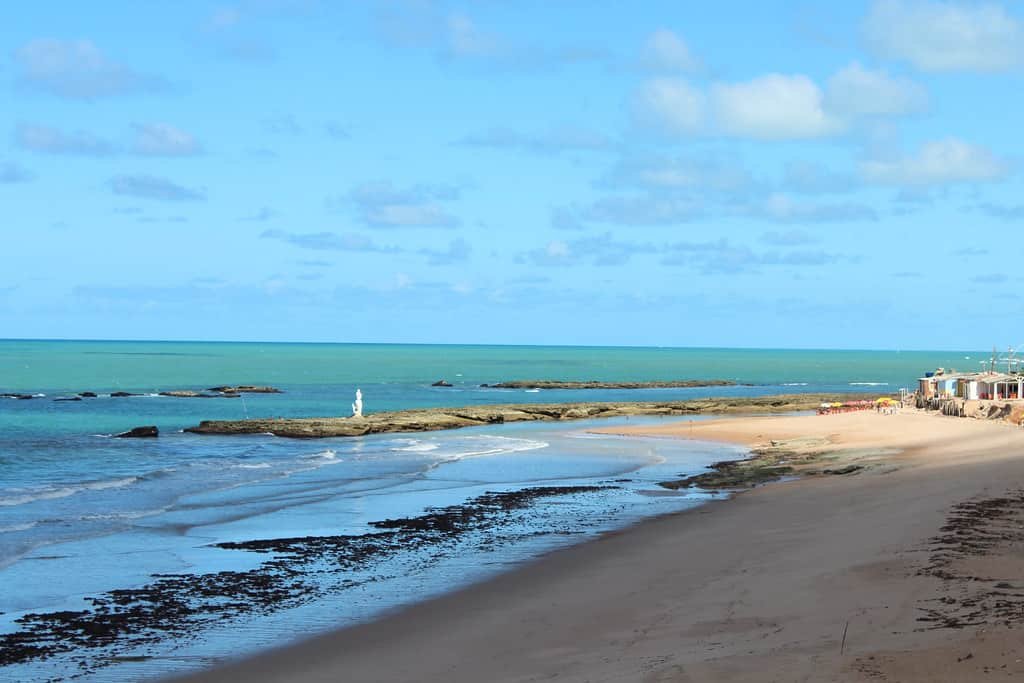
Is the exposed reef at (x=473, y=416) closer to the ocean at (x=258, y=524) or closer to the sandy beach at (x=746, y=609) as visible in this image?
the ocean at (x=258, y=524)

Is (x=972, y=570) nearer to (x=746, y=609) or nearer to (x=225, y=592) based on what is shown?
(x=746, y=609)

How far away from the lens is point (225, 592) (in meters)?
17.7

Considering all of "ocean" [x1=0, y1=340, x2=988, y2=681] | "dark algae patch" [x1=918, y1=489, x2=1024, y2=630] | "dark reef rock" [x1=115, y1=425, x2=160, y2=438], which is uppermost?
"dark algae patch" [x1=918, y1=489, x2=1024, y2=630]

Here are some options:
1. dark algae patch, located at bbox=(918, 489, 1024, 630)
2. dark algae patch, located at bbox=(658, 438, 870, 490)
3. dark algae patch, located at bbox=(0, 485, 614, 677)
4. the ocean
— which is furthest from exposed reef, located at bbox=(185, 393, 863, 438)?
dark algae patch, located at bbox=(918, 489, 1024, 630)

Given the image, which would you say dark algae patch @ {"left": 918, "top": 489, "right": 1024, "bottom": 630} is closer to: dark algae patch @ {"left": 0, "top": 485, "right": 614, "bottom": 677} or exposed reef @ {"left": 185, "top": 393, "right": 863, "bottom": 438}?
dark algae patch @ {"left": 0, "top": 485, "right": 614, "bottom": 677}

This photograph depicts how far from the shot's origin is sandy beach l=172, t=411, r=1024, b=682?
10.8 meters

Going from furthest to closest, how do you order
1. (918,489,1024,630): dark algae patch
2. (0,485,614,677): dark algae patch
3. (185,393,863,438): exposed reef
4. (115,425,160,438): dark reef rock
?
1. (185,393,863,438): exposed reef
2. (115,425,160,438): dark reef rock
3. (0,485,614,677): dark algae patch
4. (918,489,1024,630): dark algae patch

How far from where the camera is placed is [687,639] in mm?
12445

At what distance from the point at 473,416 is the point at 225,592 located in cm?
4927

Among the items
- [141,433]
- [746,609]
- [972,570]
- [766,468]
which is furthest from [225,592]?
[141,433]

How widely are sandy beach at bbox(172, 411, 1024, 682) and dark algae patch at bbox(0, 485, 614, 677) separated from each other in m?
2.29

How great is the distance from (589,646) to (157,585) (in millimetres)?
9200

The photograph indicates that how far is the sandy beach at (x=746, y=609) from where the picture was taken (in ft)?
35.3

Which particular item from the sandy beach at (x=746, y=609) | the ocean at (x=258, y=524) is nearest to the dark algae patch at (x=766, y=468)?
the ocean at (x=258, y=524)
